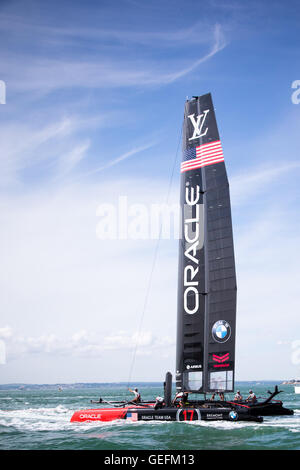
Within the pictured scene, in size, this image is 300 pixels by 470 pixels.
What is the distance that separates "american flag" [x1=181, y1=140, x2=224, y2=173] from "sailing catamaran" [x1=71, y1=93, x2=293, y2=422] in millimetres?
37

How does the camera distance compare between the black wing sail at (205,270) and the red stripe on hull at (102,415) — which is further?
the black wing sail at (205,270)

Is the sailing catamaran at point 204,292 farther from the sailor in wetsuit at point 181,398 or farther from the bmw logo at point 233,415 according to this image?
the bmw logo at point 233,415

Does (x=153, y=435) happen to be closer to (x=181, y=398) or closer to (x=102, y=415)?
(x=181, y=398)

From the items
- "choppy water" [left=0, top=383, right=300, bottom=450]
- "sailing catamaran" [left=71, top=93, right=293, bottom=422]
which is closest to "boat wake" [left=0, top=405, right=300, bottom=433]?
"choppy water" [left=0, top=383, right=300, bottom=450]

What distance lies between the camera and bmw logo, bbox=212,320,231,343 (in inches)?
651

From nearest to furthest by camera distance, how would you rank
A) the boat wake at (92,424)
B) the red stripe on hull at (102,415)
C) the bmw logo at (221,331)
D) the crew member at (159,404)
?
the boat wake at (92,424)
the crew member at (159,404)
the red stripe on hull at (102,415)
the bmw logo at (221,331)

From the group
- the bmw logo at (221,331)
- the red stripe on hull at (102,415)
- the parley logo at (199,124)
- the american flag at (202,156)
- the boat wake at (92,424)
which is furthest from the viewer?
the parley logo at (199,124)

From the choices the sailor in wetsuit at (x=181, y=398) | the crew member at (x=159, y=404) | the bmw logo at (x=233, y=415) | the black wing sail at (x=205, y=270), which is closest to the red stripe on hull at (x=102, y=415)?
the crew member at (x=159, y=404)

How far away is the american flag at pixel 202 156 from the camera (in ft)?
58.0

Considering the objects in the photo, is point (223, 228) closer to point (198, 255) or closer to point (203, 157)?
point (198, 255)

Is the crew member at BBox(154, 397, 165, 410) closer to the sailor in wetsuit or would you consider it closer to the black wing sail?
the sailor in wetsuit
